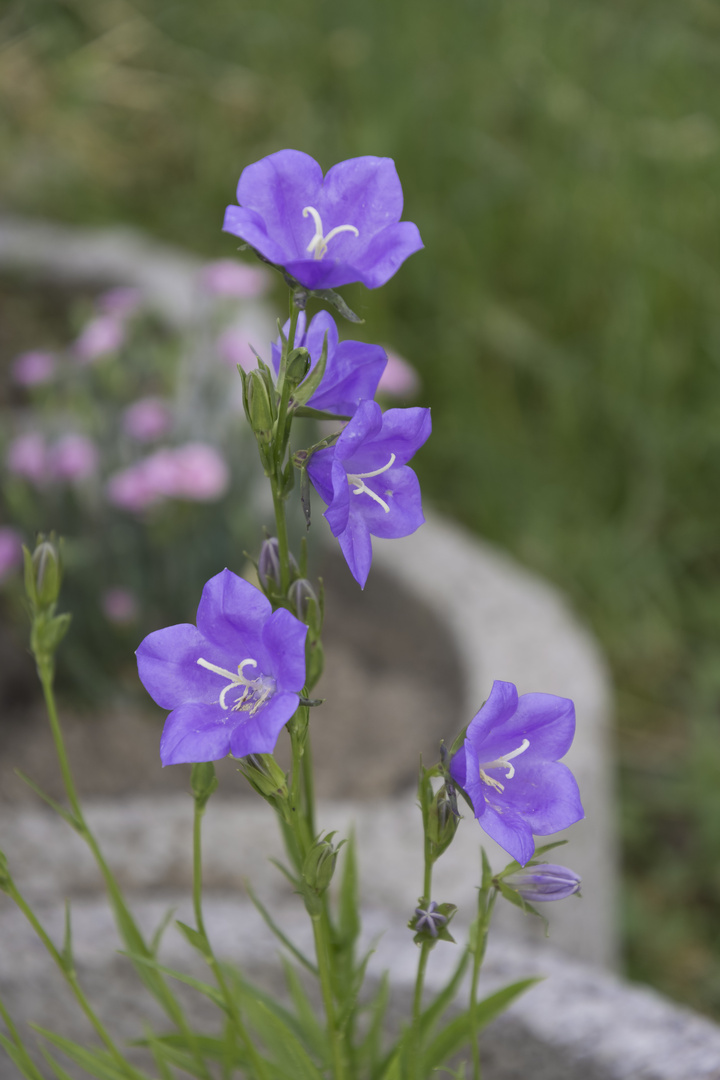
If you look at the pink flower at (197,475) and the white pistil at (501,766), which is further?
the pink flower at (197,475)

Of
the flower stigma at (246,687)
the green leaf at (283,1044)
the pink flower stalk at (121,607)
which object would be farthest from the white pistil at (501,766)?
the pink flower stalk at (121,607)

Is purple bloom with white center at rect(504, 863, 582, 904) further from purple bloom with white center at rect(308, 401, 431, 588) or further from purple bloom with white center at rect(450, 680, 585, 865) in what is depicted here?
purple bloom with white center at rect(308, 401, 431, 588)

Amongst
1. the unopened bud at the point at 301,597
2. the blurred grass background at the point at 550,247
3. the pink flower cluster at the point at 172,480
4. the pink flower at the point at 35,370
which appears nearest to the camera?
the unopened bud at the point at 301,597

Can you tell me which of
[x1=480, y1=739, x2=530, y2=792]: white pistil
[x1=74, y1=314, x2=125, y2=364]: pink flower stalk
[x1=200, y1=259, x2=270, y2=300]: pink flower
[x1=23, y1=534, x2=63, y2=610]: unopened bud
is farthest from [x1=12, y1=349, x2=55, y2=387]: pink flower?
[x1=480, y1=739, x2=530, y2=792]: white pistil

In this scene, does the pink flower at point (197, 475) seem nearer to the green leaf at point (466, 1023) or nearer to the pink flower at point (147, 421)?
the pink flower at point (147, 421)

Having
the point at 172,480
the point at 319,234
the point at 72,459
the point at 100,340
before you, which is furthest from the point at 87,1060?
the point at 100,340

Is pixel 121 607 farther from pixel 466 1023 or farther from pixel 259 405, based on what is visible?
pixel 259 405

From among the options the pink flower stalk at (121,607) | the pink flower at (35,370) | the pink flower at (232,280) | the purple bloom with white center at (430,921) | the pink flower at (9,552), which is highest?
the pink flower at (232,280)
